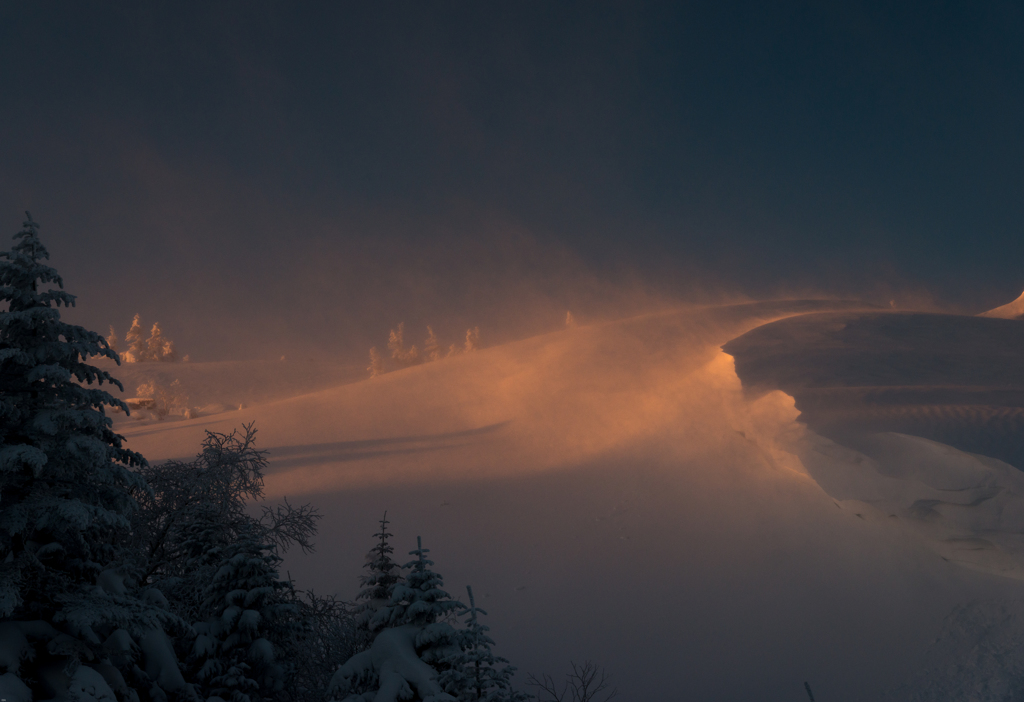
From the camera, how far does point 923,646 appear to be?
15.8 meters

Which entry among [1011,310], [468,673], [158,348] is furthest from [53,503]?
[158,348]

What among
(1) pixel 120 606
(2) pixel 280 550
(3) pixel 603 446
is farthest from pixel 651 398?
(1) pixel 120 606

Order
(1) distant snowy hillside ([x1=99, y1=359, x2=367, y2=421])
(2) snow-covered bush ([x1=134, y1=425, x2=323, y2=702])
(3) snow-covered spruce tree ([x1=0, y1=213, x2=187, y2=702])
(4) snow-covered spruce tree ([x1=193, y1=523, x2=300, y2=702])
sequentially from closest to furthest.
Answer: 1. (3) snow-covered spruce tree ([x1=0, y1=213, x2=187, y2=702])
2. (4) snow-covered spruce tree ([x1=193, y1=523, x2=300, y2=702])
3. (2) snow-covered bush ([x1=134, y1=425, x2=323, y2=702])
4. (1) distant snowy hillside ([x1=99, y1=359, x2=367, y2=421])

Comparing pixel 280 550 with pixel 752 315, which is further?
pixel 752 315

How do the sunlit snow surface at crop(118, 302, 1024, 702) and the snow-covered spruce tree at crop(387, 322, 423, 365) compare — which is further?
the snow-covered spruce tree at crop(387, 322, 423, 365)

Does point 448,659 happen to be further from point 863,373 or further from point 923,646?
point 863,373

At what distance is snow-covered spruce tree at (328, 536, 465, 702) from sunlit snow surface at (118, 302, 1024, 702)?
35.2 ft

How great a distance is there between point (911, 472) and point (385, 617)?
16653 mm

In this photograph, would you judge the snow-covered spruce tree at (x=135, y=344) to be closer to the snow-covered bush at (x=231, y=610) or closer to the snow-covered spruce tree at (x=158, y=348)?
the snow-covered spruce tree at (x=158, y=348)

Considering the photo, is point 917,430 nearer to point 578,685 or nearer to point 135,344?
point 578,685

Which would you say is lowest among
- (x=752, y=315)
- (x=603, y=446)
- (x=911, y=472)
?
(x=911, y=472)

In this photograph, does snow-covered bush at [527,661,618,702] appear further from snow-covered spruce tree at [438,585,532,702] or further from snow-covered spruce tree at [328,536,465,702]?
snow-covered spruce tree at [328,536,465,702]

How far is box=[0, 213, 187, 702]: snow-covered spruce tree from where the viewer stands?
5758 millimetres

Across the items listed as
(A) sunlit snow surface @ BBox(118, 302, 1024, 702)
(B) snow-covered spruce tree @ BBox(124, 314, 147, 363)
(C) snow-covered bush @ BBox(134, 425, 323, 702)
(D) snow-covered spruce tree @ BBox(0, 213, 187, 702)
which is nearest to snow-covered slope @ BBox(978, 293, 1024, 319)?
(A) sunlit snow surface @ BBox(118, 302, 1024, 702)
